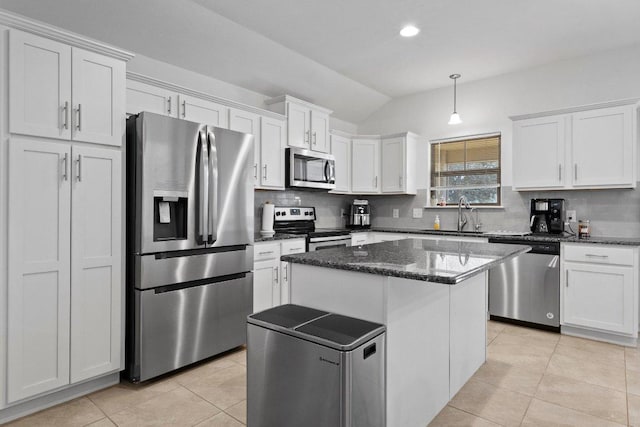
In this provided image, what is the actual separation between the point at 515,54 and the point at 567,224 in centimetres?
193

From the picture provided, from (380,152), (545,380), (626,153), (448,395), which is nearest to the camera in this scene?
(448,395)

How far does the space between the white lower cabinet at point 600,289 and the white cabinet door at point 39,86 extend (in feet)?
14.1

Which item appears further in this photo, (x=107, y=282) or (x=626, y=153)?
(x=626, y=153)

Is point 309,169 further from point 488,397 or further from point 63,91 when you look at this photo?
point 488,397

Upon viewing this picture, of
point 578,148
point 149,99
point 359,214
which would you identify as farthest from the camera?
point 359,214

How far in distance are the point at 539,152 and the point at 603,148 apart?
55cm

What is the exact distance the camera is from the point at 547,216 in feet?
13.1

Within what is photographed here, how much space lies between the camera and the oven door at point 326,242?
13.4 feet

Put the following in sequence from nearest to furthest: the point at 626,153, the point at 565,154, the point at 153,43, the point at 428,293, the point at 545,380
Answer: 1. the point at 428,293
2. the point at 545,380
3. the point at 153,43
4. the point at 626,153
5. the point at 565,154

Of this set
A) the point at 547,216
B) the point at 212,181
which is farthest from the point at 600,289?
the point at 212,181

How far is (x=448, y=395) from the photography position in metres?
2.26

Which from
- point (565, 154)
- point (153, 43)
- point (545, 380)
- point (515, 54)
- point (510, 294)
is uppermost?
point (515, 54)

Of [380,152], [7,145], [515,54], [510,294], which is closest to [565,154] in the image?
[515,54]

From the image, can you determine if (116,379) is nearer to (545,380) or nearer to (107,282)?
(107,282)
